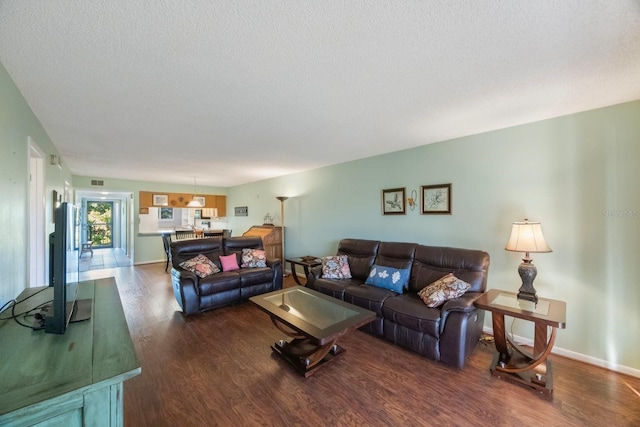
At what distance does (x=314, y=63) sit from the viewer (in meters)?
1.67

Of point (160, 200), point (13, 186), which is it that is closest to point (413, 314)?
point (13, 186)

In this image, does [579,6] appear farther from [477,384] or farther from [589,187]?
[477,384]

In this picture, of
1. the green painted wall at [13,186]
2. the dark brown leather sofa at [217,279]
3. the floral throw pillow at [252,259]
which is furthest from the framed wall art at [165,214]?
A: the green painted wall at [13,186]

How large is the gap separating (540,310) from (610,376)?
935 mm

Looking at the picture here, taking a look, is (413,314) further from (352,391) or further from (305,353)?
(305,353)

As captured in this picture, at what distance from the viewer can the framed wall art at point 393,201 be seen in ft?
12.4

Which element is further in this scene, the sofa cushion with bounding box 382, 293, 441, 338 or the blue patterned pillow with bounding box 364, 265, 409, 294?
the blue patterned pillow with bounding box 364, 265, 409, 294

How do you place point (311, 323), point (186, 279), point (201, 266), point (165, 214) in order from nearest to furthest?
1. point (311, 323)
2. point (186, 279)
3. point (201, 266)
4. point (165, 214)

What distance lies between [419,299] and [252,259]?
269cm

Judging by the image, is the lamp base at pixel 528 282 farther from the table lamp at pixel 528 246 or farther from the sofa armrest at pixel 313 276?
the sofa armrest at pixel 313 276

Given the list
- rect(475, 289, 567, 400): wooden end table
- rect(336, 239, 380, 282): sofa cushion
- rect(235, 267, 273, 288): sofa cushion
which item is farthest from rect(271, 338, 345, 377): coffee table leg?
rect(235, 267, 273, 288): sofa cushion

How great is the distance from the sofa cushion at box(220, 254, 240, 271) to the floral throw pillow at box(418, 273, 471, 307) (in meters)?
2.86

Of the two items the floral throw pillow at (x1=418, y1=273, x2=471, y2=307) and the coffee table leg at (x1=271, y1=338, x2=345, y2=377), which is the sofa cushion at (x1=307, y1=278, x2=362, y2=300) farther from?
the floral throw pillow at (x1=418, y1=273, x2=471, y2=307)

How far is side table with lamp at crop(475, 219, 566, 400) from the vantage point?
199 cm
